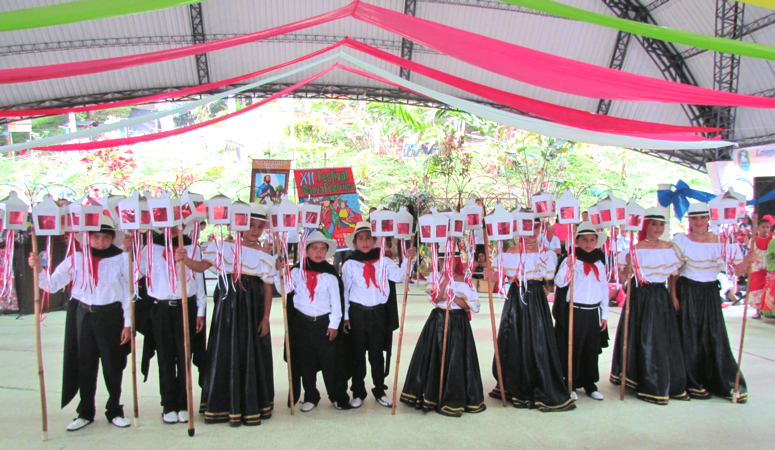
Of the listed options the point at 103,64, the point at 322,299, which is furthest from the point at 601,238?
the point at 103,64

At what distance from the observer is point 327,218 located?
7516mm

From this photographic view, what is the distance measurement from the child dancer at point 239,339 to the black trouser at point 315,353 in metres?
0.26

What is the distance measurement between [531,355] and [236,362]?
202 centimetres

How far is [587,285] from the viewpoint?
375 cm

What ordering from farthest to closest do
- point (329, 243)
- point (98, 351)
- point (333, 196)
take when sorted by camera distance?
point (333, 196), point (329, 243), point (98, 351)

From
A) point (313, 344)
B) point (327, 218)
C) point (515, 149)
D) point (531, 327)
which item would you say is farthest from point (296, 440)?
point (515, 149)

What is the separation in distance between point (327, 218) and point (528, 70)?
4784 mm

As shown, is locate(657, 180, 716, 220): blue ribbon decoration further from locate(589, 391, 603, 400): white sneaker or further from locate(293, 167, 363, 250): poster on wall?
locate(293, 167, 363, 250): poster on wall

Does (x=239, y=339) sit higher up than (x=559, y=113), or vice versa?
(x=559, y=113)

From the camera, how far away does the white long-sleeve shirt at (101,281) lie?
3.09m

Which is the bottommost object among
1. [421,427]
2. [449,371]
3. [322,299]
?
[421,427]

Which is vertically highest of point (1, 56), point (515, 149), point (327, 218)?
point (1, 56)

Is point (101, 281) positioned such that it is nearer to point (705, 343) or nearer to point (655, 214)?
point (655, 214)

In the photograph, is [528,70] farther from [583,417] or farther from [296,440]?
[296,440]
